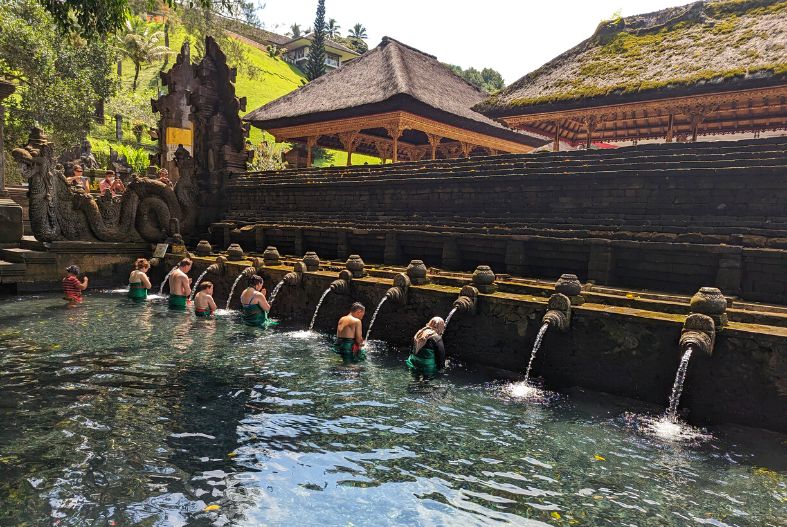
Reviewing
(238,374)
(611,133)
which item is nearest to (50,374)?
(238,374)

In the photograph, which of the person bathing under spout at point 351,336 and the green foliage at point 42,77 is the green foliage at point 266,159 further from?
the person bathing under spout at point 351,336

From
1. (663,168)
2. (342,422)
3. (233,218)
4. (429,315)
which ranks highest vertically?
(663,168)

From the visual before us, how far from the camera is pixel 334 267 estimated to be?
12.0 meters

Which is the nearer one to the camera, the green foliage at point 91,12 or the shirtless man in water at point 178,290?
the green foliage at point 91,12

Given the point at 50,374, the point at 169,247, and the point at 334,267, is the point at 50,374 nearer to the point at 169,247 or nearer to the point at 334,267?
the point at 334,267

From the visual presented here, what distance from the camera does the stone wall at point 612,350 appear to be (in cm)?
578

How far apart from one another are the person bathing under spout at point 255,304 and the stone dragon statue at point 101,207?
7526mm

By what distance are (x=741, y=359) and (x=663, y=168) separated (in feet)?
14.8

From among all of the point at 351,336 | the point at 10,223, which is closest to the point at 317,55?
the point at 10,223

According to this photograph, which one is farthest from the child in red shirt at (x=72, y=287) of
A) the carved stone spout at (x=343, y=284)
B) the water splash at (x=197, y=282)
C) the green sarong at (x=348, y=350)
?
the green sarong at (x=348, y=350)

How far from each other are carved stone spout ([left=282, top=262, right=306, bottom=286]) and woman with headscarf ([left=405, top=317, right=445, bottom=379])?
13.9 feet

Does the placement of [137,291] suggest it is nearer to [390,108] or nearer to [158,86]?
[390,108]

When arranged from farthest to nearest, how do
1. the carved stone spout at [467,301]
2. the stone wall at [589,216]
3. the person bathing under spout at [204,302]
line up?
the person bathing under spout at [204,302], the carved stone spout at [467,301], the stone wall at [589,216]

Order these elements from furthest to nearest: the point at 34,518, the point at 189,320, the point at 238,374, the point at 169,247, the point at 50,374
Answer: the point at 169,247 → the point at 189,320 → the point at 238,374 → the point at 50,374 → the point at 34,518
